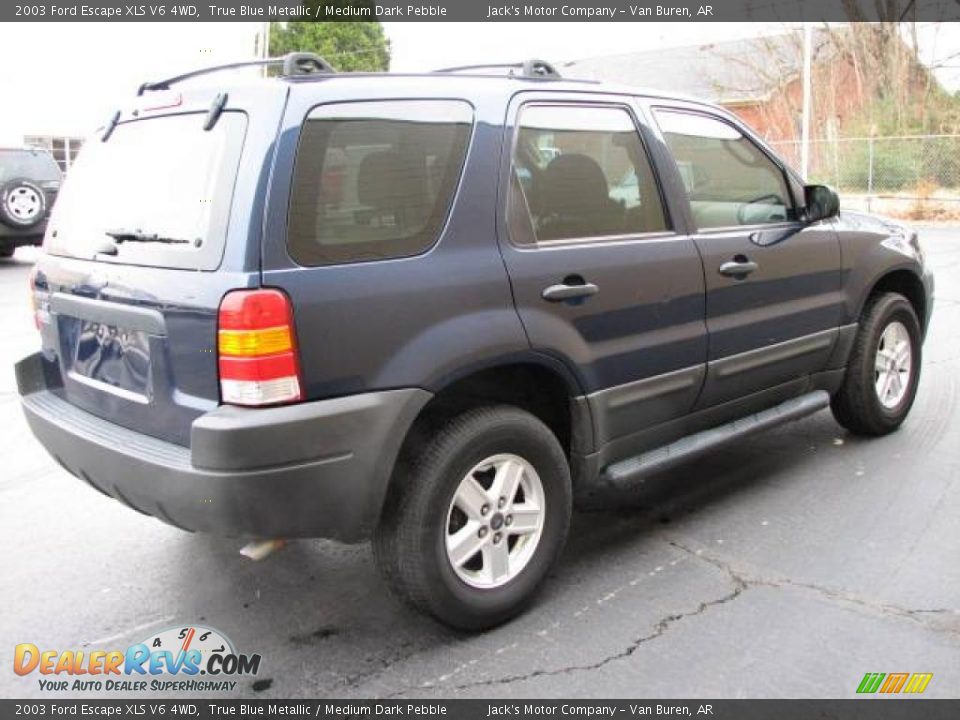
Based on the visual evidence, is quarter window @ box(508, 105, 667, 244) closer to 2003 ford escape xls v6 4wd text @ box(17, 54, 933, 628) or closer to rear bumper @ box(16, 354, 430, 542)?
2003 ford escape xls v6 4wd text @ box(17, 54, 933, 628)

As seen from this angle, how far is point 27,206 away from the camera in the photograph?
536 inches

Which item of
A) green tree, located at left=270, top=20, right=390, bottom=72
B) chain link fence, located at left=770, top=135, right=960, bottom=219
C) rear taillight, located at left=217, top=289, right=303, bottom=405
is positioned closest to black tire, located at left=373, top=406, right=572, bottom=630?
rear taillight, located at left=217, top=289, right=303, bottom=405

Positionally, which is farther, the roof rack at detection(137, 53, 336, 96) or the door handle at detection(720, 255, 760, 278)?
the door handle at detection(720, 255, 760, 278)

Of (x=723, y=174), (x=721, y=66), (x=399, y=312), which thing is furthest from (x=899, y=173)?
(x=399, y=312)

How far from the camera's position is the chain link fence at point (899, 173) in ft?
70.2

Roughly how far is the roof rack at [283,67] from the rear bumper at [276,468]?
1168 mm

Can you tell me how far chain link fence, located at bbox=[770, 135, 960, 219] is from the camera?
2139cm

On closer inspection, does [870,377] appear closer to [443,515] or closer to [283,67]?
[443,515]

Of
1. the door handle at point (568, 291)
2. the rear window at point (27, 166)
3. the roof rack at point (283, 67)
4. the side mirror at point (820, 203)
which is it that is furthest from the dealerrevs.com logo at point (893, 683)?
the rear window at point (27, 166)

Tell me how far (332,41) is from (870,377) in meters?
39.7

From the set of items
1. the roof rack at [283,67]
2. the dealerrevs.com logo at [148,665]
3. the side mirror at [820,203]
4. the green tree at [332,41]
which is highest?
the green tree at [332,41]

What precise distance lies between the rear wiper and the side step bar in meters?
1.85

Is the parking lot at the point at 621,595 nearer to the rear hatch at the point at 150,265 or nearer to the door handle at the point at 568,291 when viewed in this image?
the rear hatch at the point at 150,265

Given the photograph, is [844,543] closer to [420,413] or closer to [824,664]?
[824,664]
